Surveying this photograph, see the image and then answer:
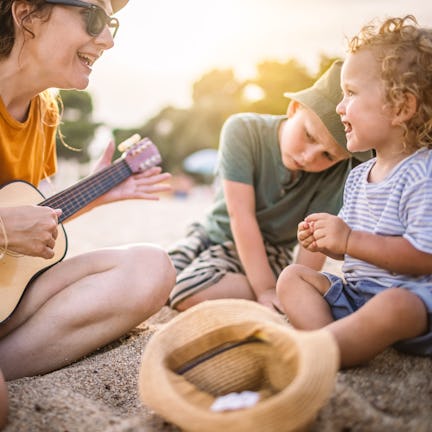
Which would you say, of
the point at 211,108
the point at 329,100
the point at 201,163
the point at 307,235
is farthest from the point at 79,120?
the point at 307,235

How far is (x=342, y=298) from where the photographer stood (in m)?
2.06

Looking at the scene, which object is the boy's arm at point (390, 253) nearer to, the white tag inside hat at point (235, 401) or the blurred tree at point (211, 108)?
the white tag inside hat at point (235, 401)

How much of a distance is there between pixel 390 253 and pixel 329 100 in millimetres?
1180

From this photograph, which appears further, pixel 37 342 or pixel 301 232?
pixel 37 342

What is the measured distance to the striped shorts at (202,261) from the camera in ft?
10.6

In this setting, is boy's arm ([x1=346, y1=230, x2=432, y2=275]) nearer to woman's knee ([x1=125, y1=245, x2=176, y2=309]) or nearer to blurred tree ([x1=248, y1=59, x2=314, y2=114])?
woman's knee ([x1=125, y1=245, x2=176, y2=309])

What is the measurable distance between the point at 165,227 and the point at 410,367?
5684 millimetres

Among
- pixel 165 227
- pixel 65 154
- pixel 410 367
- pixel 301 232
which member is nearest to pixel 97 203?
pixel 301 232

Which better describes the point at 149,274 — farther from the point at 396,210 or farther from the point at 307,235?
the point at 396,210

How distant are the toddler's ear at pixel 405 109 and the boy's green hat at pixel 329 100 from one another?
693 millimetres

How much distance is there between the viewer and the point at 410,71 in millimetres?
1989

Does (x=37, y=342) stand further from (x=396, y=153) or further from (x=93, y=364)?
(x=396, y=153)

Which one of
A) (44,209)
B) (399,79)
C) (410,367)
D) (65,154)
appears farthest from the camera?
(65,154)

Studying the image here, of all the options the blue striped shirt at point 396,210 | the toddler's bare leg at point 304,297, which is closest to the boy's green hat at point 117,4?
the blue striped shirt at point 396,210
